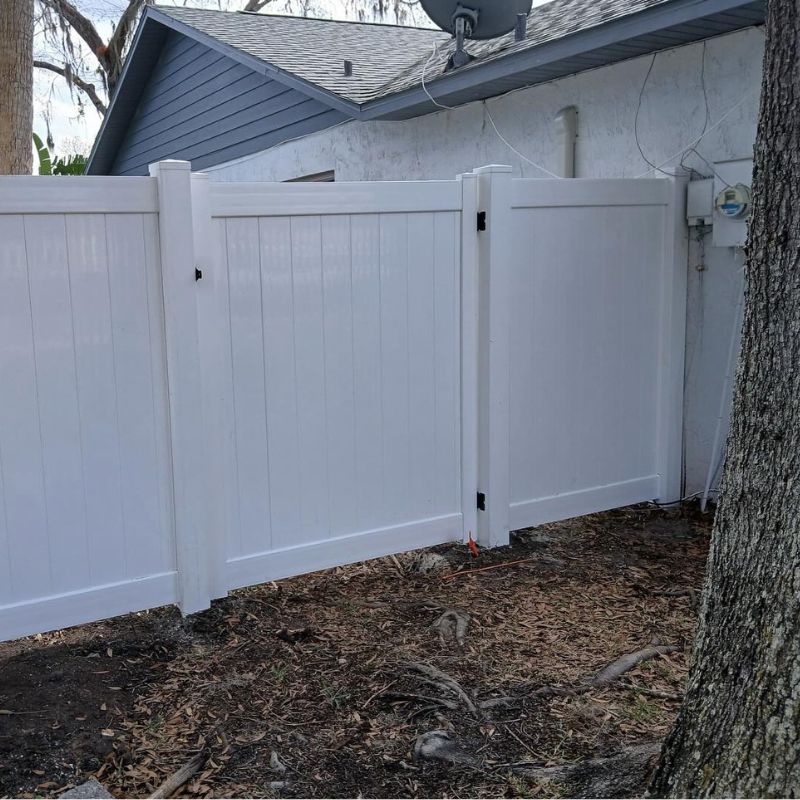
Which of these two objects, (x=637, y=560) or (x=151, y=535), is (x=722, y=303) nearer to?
Answer: (x=637, y=560)

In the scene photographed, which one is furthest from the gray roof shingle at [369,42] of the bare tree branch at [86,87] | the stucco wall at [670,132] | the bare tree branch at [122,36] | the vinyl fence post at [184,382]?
the bare tree branch at [86,87]

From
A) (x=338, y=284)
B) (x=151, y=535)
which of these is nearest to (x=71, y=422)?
(x=151, y=535)

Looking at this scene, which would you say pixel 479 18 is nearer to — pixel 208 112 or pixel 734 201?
pixel 734 201

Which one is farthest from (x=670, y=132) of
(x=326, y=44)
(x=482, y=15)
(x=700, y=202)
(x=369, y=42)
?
(x=369, y=42)

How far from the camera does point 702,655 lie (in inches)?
94.6

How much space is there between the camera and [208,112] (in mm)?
11891

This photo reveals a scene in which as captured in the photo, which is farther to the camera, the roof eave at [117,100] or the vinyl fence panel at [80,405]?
the roof eave at [117,100]

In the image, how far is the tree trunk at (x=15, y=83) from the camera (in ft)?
27.8

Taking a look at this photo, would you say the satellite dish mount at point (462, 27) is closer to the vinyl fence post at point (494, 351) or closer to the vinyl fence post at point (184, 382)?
the vinyl fence post at point (494, 351)

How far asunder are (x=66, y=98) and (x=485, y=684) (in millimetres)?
23176

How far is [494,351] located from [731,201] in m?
1.71

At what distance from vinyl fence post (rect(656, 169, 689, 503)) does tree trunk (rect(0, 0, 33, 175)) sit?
6.14m

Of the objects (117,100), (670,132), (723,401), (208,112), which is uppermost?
(117,100)

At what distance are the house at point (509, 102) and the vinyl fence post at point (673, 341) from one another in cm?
8
